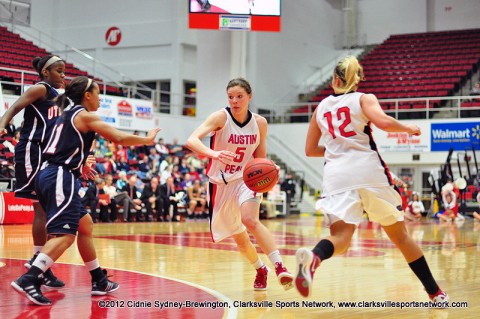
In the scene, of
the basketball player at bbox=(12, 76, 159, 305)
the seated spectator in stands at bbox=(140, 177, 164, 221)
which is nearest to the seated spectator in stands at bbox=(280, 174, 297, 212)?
the seated spectator in stands at bbox=(140, 177, 164, 221)

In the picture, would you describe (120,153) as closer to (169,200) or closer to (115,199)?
(169,200)

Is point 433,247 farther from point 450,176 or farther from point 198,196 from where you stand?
point 450,176

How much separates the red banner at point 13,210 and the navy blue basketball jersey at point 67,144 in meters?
10.5

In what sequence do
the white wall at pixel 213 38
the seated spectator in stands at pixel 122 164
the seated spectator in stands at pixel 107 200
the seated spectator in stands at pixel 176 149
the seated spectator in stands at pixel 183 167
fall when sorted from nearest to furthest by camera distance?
1. the seated spectator in stands at pixel 107 200
2. the seated spectator in stands at pixel 122 164
3. the seated spectator in stands at pixel 183 167
4. the seated spectator in stands at pixel 176 149
5. the white wall at pixel 213 38

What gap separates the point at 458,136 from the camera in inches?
1008

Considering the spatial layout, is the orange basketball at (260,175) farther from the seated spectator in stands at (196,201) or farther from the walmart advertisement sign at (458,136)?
the walmart advertisement sign at (458,136)

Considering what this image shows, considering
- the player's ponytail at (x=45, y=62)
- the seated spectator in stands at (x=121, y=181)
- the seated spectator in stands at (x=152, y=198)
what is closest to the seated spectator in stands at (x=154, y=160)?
the seated spectator in stands at (x=152, y=198)

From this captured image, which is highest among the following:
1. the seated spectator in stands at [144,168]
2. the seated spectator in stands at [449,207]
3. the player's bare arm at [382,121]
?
the player's bare arm at [382,121]

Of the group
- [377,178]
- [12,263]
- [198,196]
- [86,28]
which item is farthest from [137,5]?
[377,178]

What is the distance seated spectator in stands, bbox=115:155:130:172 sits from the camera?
2067 centimetres

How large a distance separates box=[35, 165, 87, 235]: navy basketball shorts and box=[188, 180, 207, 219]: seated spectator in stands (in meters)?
15.5

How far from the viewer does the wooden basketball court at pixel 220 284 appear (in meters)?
5.07

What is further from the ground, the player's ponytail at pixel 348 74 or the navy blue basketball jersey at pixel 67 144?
the player's ponytail at pixel 348 74

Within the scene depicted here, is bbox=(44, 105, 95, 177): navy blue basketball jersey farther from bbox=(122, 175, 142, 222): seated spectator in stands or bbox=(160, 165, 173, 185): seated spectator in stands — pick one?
bbox=(160, 165, 173, 185): seated spectator in stands
